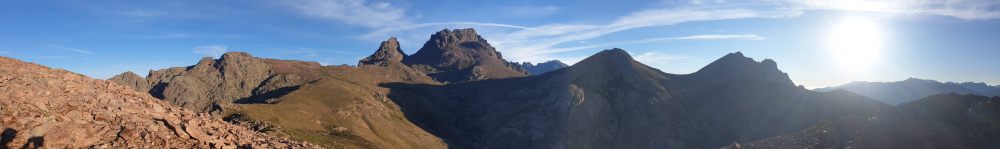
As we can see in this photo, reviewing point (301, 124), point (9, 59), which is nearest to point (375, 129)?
point (301, 124)

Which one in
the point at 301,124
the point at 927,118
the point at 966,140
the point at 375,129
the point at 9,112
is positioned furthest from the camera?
the point at 375,129

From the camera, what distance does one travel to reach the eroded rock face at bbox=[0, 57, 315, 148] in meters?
40.4

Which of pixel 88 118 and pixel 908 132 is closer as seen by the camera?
pixel 88 118

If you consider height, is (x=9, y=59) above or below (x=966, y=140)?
above

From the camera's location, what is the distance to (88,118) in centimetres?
4322

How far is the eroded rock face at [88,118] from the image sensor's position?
40.4m

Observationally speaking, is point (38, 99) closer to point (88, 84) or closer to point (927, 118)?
point (88, 84)

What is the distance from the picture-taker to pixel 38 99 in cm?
4356

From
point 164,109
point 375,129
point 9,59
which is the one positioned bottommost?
point 375,129

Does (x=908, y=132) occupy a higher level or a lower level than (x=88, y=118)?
lower

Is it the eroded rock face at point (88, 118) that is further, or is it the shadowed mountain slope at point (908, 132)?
the shadowed mountain slope at point (908, 132)

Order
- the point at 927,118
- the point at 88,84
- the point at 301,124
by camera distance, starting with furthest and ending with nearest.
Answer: the point at 301,124 < the point at 927,118 < the point at 88,84

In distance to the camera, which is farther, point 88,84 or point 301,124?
point 301,124

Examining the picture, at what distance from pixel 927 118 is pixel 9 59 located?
387ft
